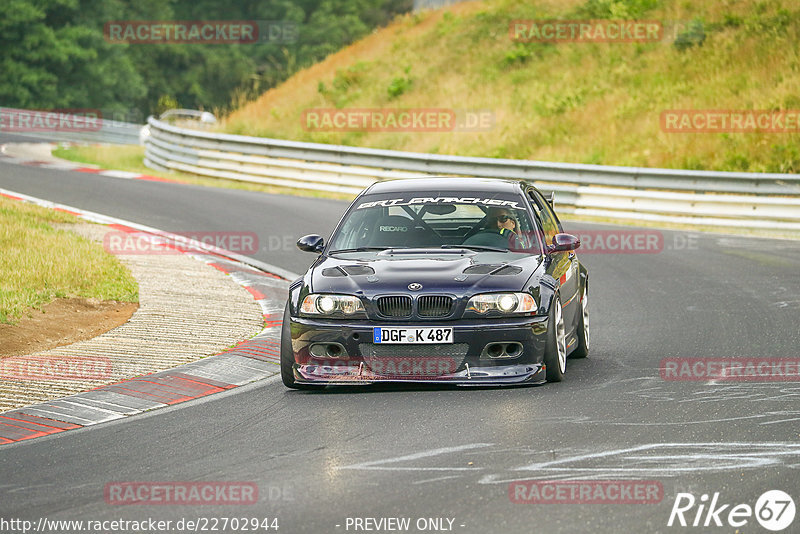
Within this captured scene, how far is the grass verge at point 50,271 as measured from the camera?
1192 cm

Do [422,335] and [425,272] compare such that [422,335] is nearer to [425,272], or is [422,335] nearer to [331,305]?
[425,272]

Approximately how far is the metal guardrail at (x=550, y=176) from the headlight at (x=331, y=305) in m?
13.7

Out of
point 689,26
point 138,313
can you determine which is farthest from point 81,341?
point 689,26

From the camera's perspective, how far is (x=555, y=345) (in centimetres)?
870

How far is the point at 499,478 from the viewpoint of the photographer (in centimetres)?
635

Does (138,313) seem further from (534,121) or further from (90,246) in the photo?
(534,121)

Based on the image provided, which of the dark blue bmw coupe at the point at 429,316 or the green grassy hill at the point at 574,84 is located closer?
the dark blue bmw coupe at the point at 429,316

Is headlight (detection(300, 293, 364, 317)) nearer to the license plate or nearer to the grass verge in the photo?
the license plate

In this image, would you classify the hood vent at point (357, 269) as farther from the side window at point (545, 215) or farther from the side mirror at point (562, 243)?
the side window at point (545, 215)

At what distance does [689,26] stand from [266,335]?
23687 millimetres

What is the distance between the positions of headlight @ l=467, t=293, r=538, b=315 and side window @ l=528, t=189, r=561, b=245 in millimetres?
1571

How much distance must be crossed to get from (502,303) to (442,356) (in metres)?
0.58

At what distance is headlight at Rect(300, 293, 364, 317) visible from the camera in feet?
28.1

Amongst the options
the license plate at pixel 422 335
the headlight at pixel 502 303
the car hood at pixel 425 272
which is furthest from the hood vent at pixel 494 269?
the license plate at pixel 422 335
